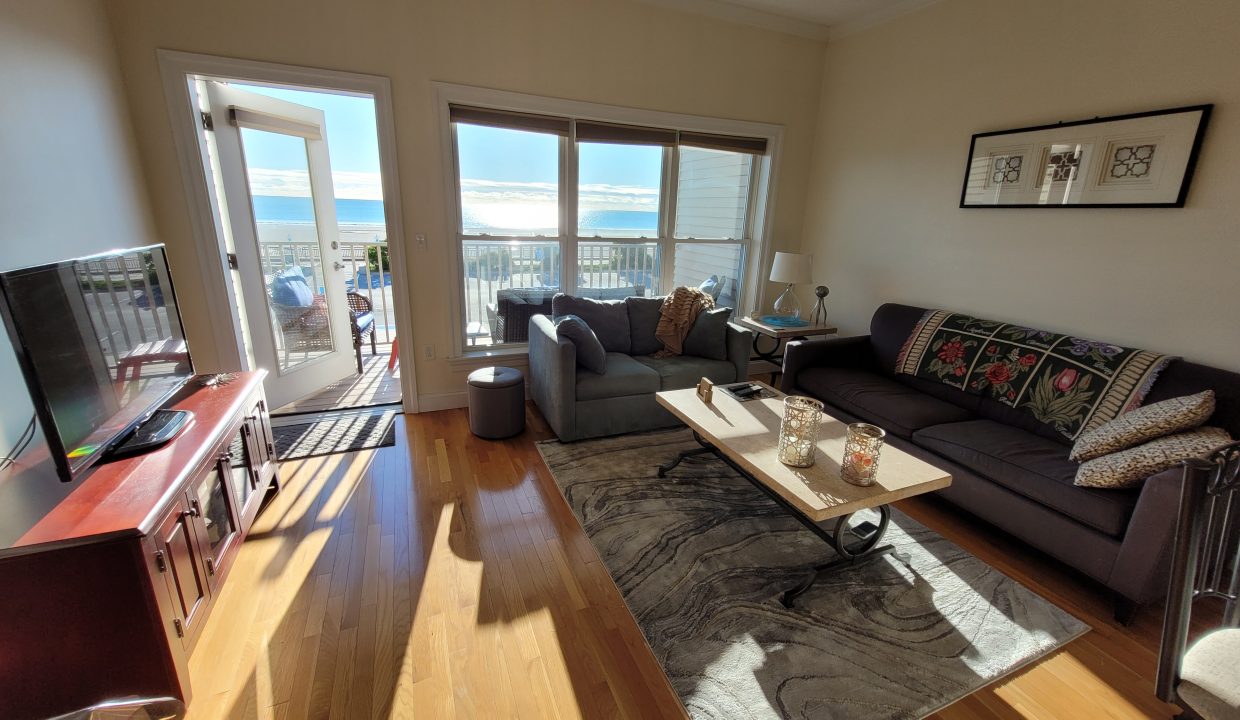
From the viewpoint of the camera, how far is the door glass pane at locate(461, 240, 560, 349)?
11.8ft

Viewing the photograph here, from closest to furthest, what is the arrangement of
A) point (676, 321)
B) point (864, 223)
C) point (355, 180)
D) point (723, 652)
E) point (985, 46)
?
point (723, 652) < point (985, 46) < point (676, 321) < point (864, 223) < point (355, 180)

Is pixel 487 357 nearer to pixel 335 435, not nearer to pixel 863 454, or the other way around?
pixel 335 435

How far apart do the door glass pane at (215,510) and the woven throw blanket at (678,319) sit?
2501 millimetres

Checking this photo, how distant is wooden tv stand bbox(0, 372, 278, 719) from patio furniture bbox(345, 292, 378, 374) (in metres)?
Answer: 2.82

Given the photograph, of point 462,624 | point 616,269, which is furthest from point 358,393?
point 462,624

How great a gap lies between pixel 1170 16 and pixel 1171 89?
0.31 metres

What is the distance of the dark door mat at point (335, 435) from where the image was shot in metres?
2.89

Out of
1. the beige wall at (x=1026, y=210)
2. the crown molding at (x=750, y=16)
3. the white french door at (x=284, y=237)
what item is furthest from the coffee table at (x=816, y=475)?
the crown molding at (x=750, y=16)

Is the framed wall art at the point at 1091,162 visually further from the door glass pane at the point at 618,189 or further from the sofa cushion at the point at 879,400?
the door glass pane at the point at 618,189

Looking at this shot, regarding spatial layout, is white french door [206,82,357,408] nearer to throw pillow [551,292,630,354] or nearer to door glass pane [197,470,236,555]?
door glass pane [197,470,236,555]

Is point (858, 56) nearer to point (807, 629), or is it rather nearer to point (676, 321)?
point (676, 321)

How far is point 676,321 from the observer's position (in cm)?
354

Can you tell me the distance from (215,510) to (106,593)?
1.86 ft

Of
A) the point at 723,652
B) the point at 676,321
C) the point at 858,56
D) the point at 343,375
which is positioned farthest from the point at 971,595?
the point at 343,375
